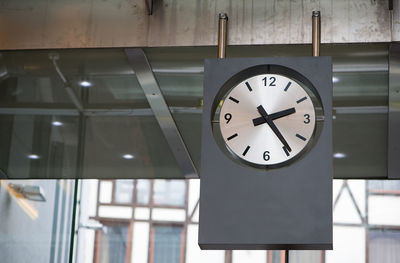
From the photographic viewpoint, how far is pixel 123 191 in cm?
927

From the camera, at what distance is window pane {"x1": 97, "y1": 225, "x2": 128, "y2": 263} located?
898cm

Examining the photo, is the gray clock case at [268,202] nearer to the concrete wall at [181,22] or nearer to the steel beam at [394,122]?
the concrete wall at [181,22]

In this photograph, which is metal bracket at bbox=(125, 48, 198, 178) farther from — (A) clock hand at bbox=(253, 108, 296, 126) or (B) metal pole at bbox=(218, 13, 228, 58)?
(A) clock hand at bbox=(253, 108, 296, 126)

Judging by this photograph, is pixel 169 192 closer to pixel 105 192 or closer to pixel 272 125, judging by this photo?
pixel 105 192

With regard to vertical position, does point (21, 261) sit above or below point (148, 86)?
below

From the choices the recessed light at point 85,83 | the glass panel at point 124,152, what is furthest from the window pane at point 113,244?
the recessed light at point 85,83

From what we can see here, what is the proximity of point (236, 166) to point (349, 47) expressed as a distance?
2465mm

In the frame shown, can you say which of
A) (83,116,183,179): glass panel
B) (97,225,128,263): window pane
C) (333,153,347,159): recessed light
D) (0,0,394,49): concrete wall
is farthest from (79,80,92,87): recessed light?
(333,153,347,159): recessed light

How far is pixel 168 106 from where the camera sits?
9.07 m

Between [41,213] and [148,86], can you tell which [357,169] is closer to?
[148,86]

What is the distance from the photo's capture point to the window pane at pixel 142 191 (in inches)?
363

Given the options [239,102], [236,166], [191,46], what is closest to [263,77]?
[239,102]

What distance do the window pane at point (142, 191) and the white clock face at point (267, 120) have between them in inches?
113

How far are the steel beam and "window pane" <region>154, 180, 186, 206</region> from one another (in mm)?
2237
